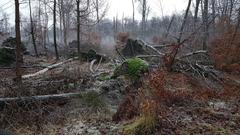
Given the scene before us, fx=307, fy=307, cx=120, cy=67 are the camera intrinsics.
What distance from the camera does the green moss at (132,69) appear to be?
37.9 feet

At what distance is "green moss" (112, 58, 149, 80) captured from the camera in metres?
11.6

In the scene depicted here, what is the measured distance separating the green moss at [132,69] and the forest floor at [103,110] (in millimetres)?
362

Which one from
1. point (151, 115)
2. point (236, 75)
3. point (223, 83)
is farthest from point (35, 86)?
point (236, 75)

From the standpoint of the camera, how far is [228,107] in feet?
29.8

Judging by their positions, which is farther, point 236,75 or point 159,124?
point 236,75

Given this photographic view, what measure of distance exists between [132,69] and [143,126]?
4914mm

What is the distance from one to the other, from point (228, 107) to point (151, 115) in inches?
127

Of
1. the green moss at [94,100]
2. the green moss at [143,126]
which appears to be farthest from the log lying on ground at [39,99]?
the green moss at [143,126]

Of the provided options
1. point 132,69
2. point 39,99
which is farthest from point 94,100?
point 132,69

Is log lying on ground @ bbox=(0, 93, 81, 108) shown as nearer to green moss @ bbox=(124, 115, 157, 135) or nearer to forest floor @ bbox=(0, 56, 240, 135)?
forest floor @ bbox=(0, 56, 240, 135)

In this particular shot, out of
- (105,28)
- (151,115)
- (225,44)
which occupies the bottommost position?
(151,115)

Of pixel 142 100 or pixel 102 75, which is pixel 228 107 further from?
pixel 102 75

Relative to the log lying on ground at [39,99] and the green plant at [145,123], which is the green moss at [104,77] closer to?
the log lying on ground at [39,99]

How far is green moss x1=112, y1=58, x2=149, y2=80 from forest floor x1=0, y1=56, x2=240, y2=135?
Answer: 0.36 m
